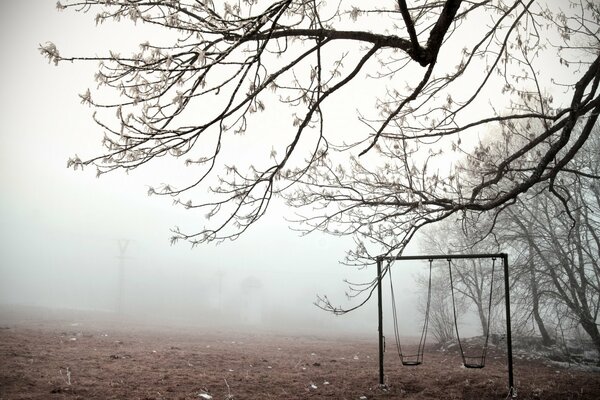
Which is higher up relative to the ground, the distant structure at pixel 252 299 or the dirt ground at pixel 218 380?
the dirt ground at pixel 218 380

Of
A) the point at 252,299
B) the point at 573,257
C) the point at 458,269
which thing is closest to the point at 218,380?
the point at 573,257

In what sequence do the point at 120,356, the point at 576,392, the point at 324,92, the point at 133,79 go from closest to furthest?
the point at 133,79
the point at 324,92
the point at 576,392
the point at 120,356

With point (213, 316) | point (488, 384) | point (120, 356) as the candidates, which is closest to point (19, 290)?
point (213, 316)

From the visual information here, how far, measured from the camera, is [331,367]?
978 centimetres

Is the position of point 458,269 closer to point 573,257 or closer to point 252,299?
point 573,257

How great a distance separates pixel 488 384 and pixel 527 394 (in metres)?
0.70

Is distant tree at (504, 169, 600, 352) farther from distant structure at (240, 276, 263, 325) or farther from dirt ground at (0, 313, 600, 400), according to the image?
distant structure at (240, 276, 263, 325)

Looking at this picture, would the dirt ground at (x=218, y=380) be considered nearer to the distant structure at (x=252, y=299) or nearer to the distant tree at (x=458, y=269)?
the distant tree at (x=458, y=269)

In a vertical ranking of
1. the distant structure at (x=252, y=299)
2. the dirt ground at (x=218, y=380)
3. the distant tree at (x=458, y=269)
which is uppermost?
the distant tree at (x=458, y=269)

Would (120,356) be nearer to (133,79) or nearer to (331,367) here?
→ (331,367)

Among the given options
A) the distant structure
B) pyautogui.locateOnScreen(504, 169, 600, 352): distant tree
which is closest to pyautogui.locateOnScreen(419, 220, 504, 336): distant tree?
pyautogui.locateOnScreen(504, 169, 600, 352): distant tree

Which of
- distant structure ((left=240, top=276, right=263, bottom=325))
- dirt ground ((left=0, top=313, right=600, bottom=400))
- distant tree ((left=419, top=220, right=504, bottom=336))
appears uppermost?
distant tree ((left=419, top=220, right=504, bottom=336))

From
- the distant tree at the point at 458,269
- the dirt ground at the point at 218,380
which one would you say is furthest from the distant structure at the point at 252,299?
the dirt ground at the point at 218,380

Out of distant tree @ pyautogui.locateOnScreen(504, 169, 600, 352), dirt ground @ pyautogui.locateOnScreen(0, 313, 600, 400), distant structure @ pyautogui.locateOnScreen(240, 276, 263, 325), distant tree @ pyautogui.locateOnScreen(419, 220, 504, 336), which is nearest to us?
dirt ground @ pyautogui.locateOnScreen(0, 313, 600, 400)
